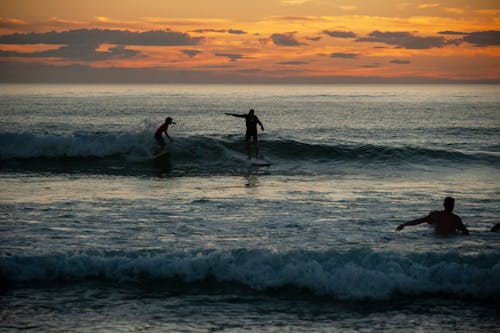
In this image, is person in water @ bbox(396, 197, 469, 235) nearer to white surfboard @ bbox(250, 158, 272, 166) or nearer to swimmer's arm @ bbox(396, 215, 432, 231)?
swimmer's arm @ bbox(396, 215, 432, 231)

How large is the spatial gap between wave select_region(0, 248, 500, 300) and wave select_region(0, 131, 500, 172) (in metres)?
13.7

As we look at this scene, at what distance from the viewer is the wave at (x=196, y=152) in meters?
23.9

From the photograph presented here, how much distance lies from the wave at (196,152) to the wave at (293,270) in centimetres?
1366

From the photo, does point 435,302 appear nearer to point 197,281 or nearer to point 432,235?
point 432,235

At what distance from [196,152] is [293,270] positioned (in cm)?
1640

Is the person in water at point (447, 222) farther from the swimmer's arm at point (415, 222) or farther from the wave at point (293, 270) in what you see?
the wave at point (293, 270)

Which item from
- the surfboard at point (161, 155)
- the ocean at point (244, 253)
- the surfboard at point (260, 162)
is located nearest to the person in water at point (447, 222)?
the ocean at point (244, 253)

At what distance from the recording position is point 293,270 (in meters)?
8.97

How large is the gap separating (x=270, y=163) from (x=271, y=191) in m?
6.75

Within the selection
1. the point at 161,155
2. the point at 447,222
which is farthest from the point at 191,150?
the point at 447,222

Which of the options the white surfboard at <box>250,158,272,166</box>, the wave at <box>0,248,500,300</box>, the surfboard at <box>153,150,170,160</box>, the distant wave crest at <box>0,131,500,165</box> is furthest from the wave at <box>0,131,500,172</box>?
the wave at <box>0,248,500,300</box>

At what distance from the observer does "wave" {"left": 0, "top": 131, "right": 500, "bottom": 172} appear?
2389cm

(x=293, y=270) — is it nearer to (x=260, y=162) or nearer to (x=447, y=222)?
(x=447, y=222)

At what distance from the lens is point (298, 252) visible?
9570mm
